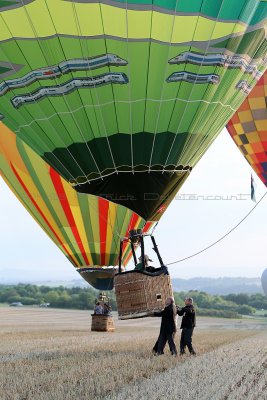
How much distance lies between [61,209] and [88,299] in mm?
40202

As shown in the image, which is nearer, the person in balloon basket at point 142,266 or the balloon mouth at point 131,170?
the person in balloon basket at point 142,266

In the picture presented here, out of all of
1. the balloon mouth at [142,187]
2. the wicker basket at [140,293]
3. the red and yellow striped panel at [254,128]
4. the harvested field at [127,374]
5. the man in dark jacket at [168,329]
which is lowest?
the harvested field at [127,374]

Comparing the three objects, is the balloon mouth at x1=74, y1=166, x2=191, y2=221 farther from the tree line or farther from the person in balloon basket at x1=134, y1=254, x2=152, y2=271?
the tree line

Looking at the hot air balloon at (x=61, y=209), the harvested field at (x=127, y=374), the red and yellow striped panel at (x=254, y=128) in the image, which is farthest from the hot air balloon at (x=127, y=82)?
the red and yellow striped panel at (x=254, y=128)

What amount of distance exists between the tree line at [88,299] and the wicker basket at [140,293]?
4373 cm

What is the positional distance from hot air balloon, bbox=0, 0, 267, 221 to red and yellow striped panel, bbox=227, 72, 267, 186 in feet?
22.7

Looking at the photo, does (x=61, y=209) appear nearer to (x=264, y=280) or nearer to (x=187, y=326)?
(x=187, y=326)

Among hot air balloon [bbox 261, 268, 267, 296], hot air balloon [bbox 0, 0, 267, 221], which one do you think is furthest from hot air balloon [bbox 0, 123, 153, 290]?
hot air balloon [bbox 261, 268, 267, 296]

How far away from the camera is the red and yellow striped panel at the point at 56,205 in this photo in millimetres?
17594

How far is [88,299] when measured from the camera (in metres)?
57.2

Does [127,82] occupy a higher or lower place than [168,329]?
higher

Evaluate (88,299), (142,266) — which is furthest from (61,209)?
(88,299)

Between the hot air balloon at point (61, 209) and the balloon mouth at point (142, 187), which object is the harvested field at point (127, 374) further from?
the hot air balloon at point (61, 209)

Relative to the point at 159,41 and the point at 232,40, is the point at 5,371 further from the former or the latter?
the point at 232,40
